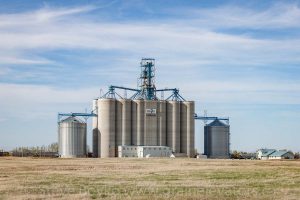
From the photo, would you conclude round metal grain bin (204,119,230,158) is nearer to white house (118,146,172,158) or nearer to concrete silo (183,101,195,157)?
concrete silo (183,101,195,157)

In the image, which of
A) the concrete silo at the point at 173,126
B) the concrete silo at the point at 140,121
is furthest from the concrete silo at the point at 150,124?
the concrete silo at the point at 173,126

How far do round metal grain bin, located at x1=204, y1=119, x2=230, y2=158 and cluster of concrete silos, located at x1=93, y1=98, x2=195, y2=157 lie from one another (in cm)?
1018

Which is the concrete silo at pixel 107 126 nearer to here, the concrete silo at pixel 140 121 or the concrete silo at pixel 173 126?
the concrete silo at pixel 140 121

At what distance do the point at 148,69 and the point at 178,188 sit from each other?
5628 inches

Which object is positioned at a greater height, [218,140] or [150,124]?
[150,124]

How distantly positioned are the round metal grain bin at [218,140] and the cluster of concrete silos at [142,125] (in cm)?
1018

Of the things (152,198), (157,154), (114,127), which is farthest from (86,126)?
(152,198)

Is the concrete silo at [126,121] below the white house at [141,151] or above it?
above

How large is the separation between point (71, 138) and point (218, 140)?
4801cm

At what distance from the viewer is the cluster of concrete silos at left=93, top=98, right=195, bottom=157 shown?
170 metres

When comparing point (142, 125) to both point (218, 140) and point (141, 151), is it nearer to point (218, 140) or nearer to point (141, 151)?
point (141, 151)

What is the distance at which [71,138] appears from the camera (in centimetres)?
17212

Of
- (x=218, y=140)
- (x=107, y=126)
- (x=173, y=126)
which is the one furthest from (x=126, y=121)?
(x=218, y=140)

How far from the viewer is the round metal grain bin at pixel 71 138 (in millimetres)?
171500
